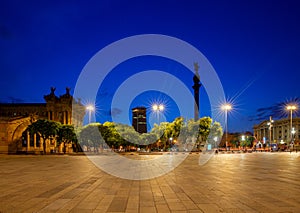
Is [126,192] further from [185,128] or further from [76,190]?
[185,128]

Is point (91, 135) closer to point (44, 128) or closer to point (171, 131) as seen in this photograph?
point (44, 128)

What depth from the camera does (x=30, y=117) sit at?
3472 inches

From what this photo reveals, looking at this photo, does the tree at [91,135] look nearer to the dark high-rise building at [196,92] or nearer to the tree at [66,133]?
the tree at [66,133]

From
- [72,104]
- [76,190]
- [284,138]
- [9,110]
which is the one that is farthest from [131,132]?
[284,138]

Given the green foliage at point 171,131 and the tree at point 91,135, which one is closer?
the green foliage at point 171,131

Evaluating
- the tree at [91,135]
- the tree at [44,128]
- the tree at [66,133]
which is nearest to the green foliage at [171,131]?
the tree at [91,135]

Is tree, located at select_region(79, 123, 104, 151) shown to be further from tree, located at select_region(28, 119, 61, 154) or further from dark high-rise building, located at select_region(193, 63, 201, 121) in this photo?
dark high-rise building, located at select_region(193, 63, 201, 121)

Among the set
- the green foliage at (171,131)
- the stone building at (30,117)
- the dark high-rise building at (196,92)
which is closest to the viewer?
the green foliage at (171,131)

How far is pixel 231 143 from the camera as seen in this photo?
7397 inches

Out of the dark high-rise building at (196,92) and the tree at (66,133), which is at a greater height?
the dark high-rise building at (196,92)

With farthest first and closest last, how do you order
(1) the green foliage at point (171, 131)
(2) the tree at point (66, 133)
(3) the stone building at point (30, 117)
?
(2) the tree at point (66, 133) < (3) the stone building at point (30, 117) < (1) the green foliage at point (171, 131)

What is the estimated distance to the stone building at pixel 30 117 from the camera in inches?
3115

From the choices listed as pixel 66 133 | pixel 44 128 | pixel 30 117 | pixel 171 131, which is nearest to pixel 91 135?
pixel 66 133

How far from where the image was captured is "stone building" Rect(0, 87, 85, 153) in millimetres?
79125
